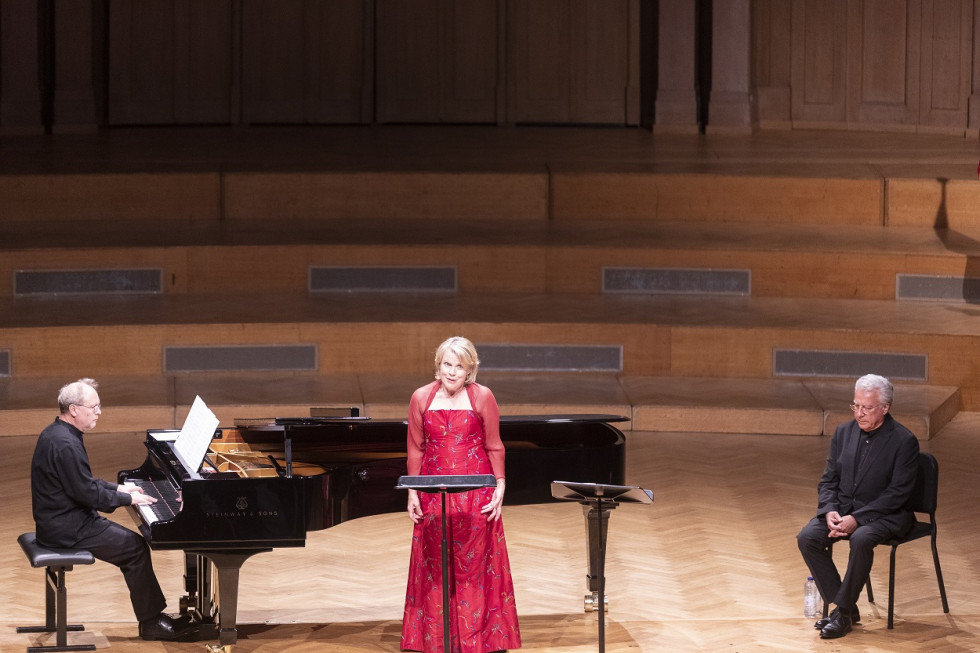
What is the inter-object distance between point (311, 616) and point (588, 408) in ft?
8.42

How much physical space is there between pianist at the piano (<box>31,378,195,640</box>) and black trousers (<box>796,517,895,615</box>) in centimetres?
220

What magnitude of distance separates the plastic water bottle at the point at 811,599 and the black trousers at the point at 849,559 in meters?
0.05

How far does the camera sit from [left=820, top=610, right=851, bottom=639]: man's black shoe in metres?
4.98

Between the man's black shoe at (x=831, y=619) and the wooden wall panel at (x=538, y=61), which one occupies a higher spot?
the wooden wall panel at (x=538, y=61)

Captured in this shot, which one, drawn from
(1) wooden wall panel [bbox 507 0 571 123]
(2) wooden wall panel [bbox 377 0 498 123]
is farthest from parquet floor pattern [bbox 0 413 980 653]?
(2) wooden wall panel [bbox 377 0 498 123]

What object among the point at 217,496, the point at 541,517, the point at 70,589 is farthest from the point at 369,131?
the point at 217,496

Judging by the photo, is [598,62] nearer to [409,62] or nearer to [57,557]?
[409,62]

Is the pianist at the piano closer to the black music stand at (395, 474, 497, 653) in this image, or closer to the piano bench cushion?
the piano bench cushion

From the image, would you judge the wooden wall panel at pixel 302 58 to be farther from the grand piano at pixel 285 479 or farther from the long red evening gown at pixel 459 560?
the long red evening gown at pixel 459 560

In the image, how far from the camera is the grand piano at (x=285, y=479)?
448 cm

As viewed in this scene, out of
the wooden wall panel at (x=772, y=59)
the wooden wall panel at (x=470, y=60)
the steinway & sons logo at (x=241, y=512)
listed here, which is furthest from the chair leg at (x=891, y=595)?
the wooden wall panel at (x=470, y=60)

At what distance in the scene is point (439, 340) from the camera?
8.00 meters

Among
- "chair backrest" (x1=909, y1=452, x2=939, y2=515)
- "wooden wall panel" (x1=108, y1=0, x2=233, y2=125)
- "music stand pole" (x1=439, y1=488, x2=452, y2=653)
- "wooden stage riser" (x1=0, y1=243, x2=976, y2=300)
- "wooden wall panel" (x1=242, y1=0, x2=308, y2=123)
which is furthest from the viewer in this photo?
"wooden wall panel" (x1=242, y1=0, x2=308, y2=123)

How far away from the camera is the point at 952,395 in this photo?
7793mm
